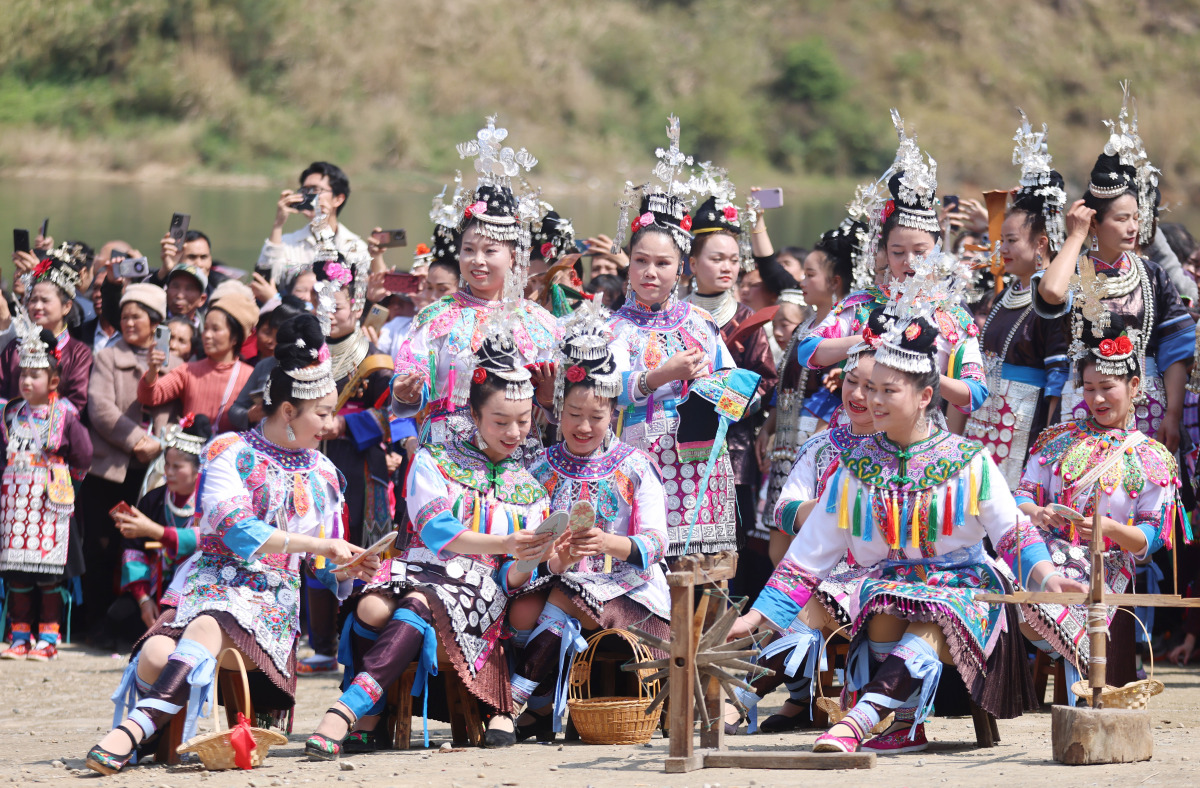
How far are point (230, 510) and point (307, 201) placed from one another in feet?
11.6

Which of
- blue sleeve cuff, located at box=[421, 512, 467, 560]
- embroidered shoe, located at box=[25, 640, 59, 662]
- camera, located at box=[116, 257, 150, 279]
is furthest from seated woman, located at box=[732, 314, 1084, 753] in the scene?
camera, located at box=[116, 257, 150, 279]

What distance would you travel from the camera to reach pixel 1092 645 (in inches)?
161

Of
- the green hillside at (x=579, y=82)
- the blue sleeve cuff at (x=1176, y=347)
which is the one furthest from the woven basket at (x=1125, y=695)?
the green hillside at (x=579, y=82)

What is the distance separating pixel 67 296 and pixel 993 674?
17.2 feet

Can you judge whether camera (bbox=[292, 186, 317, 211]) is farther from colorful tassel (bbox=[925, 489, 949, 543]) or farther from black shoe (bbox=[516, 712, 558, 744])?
colorful tassel (bbox=[925, 489, 949, 543])

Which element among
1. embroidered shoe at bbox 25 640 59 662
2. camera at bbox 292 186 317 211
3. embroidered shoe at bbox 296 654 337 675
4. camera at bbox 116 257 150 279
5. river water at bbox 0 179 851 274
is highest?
river water at bbox 0 179 851 274

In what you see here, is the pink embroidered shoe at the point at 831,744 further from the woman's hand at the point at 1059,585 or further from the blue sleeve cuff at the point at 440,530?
the blue sleeve cuff at the point at 440,530

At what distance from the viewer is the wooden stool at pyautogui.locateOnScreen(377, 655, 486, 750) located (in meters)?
4.82

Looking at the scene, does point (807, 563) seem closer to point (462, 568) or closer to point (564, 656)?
point (564, 656)

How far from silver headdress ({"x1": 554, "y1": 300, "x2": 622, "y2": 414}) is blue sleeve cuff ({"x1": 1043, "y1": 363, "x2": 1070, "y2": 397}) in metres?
2.01

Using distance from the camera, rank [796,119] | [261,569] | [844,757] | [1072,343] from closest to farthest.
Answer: [844,757], [261,569], [1072,343], [796,119]

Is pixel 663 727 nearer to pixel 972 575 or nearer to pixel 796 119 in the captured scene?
pixel 972 575

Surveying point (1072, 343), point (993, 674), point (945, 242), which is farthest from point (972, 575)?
point (945, 242)

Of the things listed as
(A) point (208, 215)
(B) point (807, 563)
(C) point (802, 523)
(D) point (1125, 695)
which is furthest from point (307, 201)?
(A) point (208, 215)
